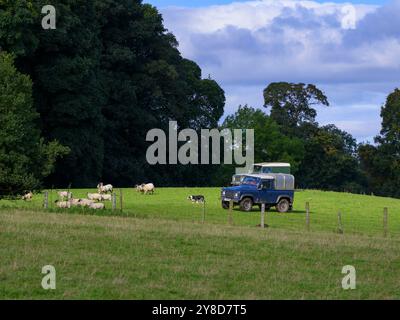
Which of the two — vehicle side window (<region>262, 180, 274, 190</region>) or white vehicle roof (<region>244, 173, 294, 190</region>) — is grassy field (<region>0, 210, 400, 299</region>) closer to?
vehicle side window (<region>262, 180, 274, 190</region>)

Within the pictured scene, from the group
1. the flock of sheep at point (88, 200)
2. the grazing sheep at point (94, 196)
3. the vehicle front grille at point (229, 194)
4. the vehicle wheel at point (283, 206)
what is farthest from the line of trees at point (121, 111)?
the vehicle wheel at point (283, 206)

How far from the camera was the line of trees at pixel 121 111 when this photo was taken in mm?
42781

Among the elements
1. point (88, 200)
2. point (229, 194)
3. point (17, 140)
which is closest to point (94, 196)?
point (88, 200)

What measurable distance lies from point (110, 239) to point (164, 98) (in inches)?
2477

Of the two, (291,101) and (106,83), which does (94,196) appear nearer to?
(106,83)

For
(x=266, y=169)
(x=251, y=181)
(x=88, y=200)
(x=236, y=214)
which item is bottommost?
(x=236, y=214)

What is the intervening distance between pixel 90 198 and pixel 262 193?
10.5m

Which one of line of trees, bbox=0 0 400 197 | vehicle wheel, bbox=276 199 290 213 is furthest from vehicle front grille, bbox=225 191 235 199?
line of trees, bbox=0 0 400 197

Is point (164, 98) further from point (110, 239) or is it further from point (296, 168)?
point (110, 239)

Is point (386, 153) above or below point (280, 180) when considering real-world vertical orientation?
above

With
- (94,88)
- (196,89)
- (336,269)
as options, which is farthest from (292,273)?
(196,89)

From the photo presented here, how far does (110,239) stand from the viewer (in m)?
23.1

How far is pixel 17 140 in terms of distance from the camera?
133 feet
